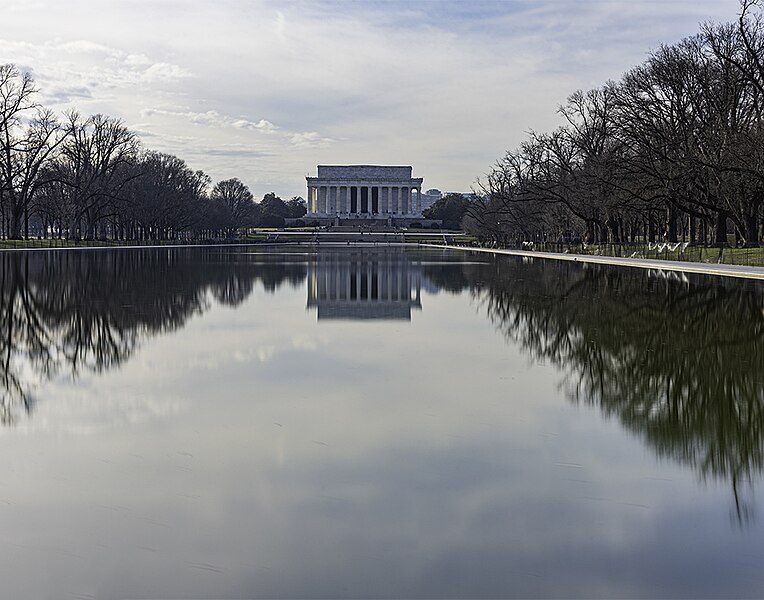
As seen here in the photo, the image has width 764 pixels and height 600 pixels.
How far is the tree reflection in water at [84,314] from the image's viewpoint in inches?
441

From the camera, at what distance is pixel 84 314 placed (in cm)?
1770

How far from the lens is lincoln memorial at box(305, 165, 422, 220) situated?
169 m

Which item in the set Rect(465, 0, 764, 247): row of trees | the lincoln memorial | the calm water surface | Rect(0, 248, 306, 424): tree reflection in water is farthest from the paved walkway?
the lincoln memorial

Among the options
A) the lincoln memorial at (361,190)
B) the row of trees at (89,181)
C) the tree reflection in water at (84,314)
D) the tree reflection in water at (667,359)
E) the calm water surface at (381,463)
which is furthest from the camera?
the lincoln memorial at (361,190)

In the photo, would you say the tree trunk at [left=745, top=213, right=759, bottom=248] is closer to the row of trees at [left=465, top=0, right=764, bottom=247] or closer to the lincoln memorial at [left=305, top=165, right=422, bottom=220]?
the row of trees at [left=465, top=0, right=764, bottom=247]

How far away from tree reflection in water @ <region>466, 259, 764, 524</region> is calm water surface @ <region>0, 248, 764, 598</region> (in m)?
0.05

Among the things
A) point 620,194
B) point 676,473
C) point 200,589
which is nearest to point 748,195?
point 620,194

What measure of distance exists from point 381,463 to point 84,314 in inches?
494

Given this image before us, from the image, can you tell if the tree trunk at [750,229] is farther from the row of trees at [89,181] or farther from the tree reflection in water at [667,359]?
the row of trees at [89,181]

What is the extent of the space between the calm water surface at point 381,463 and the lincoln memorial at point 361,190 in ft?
510

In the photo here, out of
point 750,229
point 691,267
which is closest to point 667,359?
point 691,267

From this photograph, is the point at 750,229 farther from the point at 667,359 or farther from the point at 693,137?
the point at 667,359

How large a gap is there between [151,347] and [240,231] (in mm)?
146189

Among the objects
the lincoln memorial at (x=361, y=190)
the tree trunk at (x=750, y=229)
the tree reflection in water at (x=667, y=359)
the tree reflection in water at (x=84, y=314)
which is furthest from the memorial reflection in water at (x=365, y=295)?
the lincoln memorial at (x=361, y=190)
